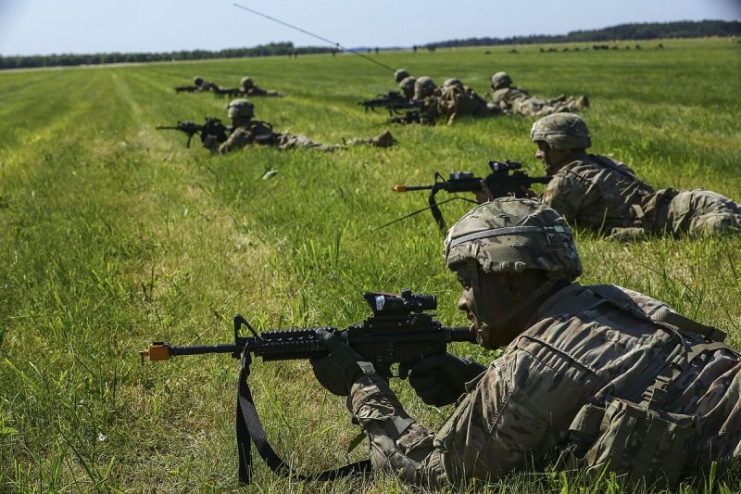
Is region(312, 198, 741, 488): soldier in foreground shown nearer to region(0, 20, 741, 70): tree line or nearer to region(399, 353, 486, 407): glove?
region(399, 353, 486, 407): glove

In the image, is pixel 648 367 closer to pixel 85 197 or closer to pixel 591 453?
pixel 591 453

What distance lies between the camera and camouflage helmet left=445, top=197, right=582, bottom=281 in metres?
3.06

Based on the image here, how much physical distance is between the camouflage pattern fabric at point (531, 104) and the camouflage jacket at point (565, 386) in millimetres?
16358

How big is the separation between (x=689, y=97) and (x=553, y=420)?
22503mm

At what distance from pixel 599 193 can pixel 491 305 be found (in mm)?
4845

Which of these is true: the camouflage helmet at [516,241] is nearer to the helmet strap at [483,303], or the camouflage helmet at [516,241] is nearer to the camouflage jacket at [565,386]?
the helmet strap at [483,303]

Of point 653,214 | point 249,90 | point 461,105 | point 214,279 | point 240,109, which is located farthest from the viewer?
point 249,90

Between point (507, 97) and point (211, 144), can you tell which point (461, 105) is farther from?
point (211, 144)

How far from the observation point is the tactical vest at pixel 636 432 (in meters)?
2.69

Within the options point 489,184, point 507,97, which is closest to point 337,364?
point 489,184

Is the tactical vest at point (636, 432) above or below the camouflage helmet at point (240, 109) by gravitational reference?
below

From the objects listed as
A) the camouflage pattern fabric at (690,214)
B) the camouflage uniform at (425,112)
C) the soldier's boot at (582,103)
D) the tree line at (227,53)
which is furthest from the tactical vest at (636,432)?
the tree line at (227,53)

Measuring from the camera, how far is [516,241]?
3061 mm

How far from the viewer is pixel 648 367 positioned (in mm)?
2809
